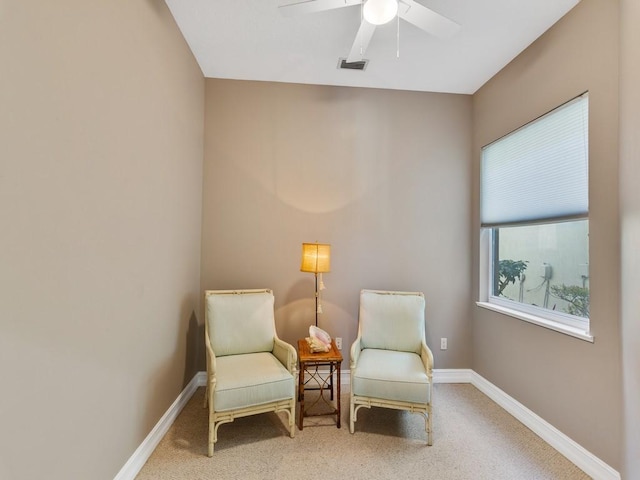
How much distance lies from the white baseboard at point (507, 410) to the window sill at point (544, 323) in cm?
68

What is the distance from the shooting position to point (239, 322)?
98.3 inches

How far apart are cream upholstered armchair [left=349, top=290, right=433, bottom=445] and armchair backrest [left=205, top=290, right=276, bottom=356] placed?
0.78 m

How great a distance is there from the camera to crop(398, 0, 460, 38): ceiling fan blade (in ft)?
5.03

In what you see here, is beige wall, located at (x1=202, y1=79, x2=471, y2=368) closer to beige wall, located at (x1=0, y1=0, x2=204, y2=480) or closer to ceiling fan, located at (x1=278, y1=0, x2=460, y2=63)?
beige wall, located at (x1=0, y1=0, x2=204, y2=480)

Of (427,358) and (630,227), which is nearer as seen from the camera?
(630,227)

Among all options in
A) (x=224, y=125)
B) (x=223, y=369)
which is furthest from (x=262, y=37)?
(x=223, y=369)

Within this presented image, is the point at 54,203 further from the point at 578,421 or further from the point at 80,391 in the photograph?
the point at 578,421

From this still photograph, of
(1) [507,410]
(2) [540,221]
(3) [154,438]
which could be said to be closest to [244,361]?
(3) [154,438]

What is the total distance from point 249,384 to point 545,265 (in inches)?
92.4

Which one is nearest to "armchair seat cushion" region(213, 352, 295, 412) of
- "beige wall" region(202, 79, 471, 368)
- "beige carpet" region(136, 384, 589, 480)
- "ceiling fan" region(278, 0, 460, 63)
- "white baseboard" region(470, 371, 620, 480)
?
"beige carpet" region(136, 384, 589, 480)

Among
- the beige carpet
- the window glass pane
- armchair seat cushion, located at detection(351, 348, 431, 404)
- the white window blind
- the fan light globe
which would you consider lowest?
the beige carpet

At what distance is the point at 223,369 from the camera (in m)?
2.16

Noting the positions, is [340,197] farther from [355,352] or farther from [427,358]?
[427,358]

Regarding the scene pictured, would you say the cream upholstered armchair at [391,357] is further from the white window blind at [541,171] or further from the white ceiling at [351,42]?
→ the white ceiling at [351,42]
